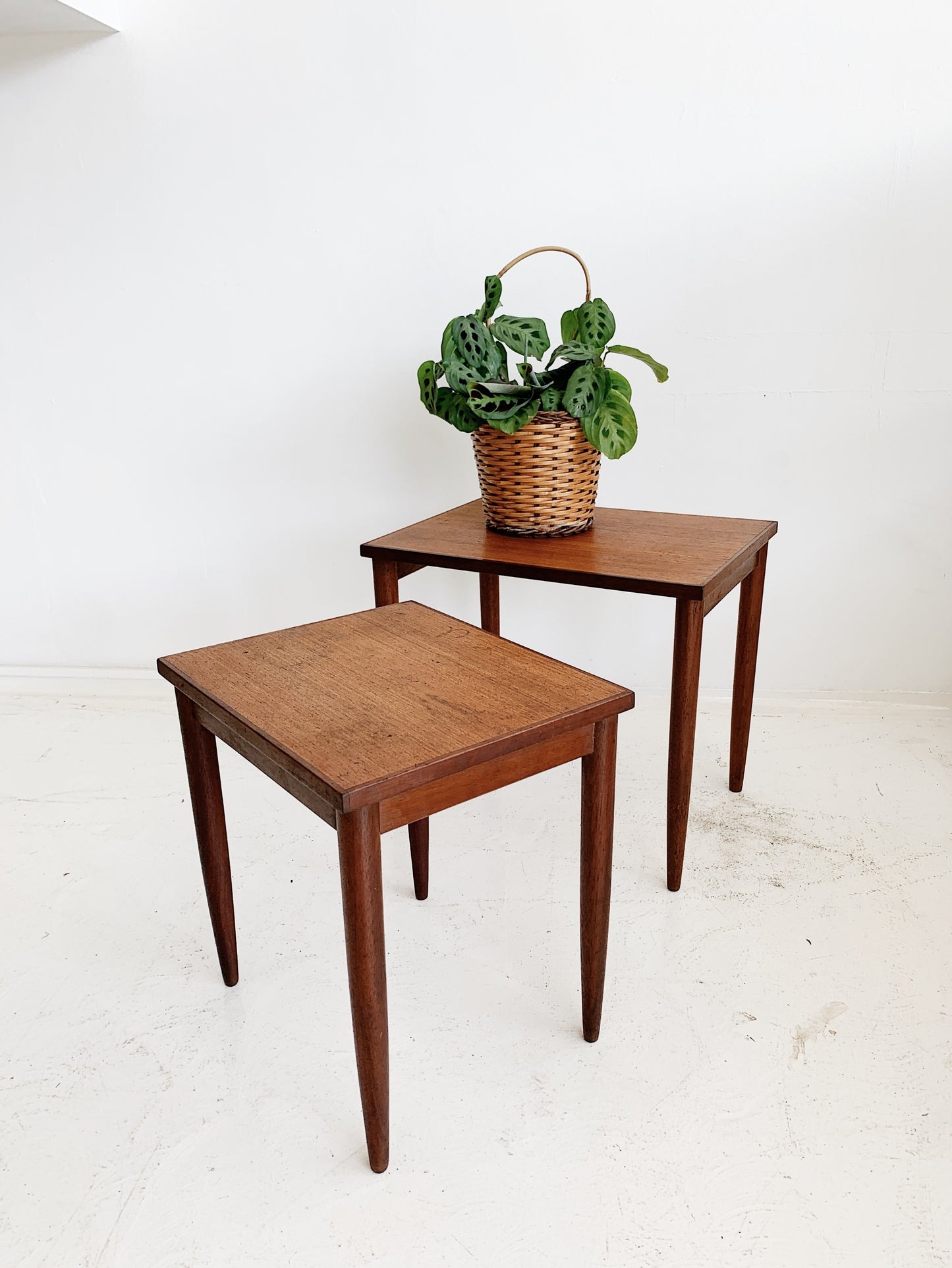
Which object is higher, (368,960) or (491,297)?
(491,297)

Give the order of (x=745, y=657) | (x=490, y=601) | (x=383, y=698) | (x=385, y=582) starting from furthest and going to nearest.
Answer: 1. (x=490, y=601)
2. (x=745, y=657)
3. (x=385, y=582)
4. (x=383, y=698)

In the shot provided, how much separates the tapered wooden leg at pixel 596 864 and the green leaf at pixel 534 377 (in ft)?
2.33

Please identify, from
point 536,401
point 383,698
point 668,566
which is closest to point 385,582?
point 536,401

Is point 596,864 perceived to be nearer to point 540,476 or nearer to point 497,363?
point 540,476

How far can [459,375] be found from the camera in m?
1.68

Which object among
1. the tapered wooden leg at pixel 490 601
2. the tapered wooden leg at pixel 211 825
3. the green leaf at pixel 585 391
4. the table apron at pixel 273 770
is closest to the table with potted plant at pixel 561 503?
the green leaf at pixel 585 391

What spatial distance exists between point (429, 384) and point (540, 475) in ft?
0.86

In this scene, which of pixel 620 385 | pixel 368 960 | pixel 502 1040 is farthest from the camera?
pixel 620 385

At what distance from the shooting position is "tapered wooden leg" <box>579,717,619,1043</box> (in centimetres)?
123

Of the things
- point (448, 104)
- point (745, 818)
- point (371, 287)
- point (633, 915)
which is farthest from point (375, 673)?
point (448, 104)

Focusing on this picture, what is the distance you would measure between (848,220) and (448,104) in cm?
92

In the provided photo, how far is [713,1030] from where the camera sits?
1370 mm

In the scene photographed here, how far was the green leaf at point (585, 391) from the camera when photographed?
5.47 feet

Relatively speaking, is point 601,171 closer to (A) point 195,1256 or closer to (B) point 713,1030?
(B) point 713,1030
